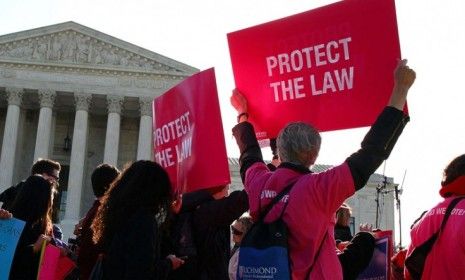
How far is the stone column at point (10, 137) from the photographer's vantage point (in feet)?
113

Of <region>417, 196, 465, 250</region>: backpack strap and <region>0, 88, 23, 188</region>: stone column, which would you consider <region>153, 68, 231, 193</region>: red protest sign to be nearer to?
<region>417, 196, 465, 250</region>: backpack strap

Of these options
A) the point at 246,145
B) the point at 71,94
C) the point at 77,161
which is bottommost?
the point at 246,145

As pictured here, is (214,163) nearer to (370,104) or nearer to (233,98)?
(233,98)

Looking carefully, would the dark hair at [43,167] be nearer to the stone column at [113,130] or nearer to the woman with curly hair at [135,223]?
the woman with curly hair at [135,223]

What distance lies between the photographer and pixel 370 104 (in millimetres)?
4004

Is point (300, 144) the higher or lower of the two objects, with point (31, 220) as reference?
higher

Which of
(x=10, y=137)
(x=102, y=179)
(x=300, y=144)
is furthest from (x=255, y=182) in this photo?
(x=10, y=137)

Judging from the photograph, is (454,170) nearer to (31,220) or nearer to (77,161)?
(31,220)

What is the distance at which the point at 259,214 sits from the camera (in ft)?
10.6

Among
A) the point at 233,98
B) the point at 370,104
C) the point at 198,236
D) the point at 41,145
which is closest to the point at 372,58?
the point at 370,104

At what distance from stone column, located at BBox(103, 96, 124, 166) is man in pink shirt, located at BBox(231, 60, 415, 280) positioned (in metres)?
32.6

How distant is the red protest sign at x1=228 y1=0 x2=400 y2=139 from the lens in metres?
3.99

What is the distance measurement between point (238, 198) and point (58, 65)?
34.6 meters

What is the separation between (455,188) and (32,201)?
3.69m
